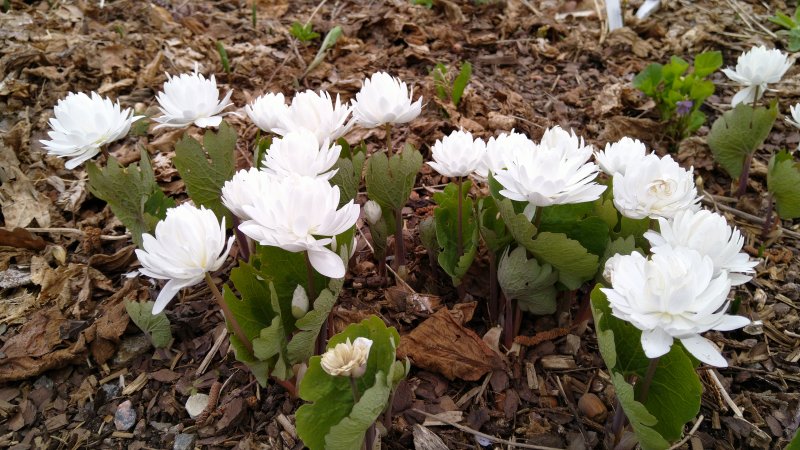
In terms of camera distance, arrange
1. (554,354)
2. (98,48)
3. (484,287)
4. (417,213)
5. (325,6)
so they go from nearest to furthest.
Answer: (554,354) → (484,287) → (417,213) → (98,48) → (325,6)

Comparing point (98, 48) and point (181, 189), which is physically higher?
point (98, 48)

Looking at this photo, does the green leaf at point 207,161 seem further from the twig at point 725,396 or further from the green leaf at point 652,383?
the twig at point 725,396

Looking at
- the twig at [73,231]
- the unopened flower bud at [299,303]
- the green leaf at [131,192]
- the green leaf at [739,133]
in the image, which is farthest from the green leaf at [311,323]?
the green leaf at [739,133]

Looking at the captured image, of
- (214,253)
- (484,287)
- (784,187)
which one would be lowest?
(484,287)

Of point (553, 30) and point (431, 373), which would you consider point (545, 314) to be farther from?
point (553, 30)

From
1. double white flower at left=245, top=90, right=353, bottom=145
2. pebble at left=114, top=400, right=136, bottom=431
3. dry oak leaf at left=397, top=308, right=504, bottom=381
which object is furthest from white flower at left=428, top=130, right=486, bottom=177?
pebble at left=114, top=400, right=136, bottom=431

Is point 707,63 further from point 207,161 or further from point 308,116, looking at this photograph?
point 207,161

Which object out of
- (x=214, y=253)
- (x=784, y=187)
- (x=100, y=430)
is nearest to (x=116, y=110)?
(x=214, y=253)

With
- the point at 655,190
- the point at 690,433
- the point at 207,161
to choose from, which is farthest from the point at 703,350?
the point at 207,161
